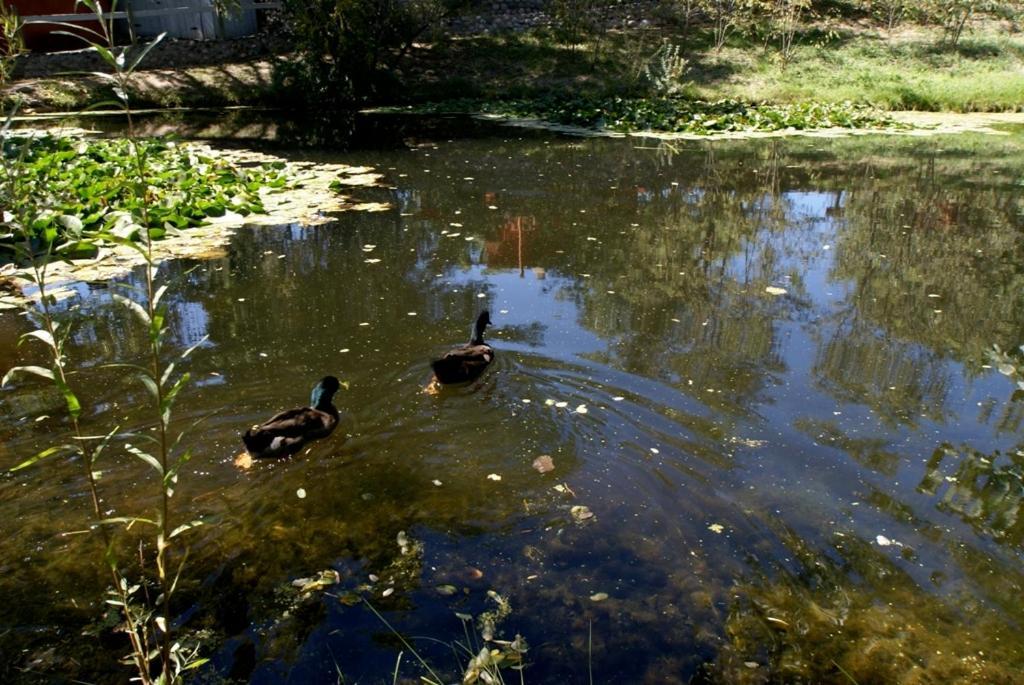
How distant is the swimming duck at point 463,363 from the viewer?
512 centimetres

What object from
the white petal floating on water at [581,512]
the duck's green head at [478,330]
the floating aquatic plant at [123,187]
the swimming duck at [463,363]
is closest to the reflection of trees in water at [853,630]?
the white petal floating on water at [581,512]

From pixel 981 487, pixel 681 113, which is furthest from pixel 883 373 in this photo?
pixel 681 113

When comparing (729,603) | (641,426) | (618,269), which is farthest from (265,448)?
(618,269)

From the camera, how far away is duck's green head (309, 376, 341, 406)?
4.68 m

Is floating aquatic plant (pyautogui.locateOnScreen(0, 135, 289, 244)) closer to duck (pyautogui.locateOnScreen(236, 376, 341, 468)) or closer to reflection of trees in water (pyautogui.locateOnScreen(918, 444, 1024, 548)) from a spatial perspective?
duck (pyautogui.locateOnScreen(236, 376, 341, 468))

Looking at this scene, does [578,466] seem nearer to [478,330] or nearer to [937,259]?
[478,330]

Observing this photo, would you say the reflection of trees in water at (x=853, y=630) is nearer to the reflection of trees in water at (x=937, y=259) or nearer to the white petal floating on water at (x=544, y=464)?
the white petal floating on water at (x=544, y=464)

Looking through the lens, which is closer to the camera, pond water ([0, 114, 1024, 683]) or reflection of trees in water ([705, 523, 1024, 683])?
reflection of trees in water ([705, 523, 1024, 683])

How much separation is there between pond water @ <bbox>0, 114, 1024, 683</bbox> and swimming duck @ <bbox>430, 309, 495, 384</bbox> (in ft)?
0.48

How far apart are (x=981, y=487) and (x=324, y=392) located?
3.76 meters

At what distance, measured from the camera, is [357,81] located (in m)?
18.8

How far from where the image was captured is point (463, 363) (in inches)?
206

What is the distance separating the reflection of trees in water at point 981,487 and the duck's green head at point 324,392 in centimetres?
338

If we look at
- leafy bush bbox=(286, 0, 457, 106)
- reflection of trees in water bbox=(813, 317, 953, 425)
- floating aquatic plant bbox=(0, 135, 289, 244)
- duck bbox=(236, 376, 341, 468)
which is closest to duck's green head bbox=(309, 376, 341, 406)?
duck bbox=(236, 376, 341, 468)
